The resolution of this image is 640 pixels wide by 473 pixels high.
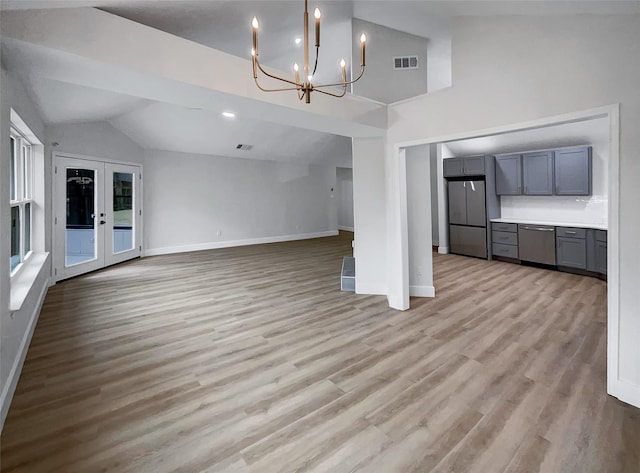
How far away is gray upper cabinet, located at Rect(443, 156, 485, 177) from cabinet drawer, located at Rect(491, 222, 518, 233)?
113 centimetres

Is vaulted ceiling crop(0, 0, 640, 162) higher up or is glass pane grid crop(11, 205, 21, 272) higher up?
vaulted ceiling crop(0, 0, 640, 162)

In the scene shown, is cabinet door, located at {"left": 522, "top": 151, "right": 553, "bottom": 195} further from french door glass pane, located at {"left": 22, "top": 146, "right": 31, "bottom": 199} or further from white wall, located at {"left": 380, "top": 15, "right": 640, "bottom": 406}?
french door glass pane, located at {"left": 22, "top": 146, "right": 31, "bottom": 199}

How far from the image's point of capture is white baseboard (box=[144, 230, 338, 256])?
765cm

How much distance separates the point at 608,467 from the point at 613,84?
230cm

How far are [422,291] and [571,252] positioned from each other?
320cm

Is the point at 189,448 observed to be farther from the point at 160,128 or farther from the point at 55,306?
the point at 160,128

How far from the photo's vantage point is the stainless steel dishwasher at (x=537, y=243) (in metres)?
5.63

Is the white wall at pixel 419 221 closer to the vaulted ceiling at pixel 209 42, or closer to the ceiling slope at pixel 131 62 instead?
the vaulted ceiling at pixel 209 42

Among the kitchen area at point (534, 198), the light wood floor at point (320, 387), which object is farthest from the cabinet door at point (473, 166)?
the light wood floor at point (320, 387)

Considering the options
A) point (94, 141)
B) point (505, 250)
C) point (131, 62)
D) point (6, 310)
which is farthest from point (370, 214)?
point (94, 141)

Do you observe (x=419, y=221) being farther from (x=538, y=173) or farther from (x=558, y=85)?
(x=538, y=173)

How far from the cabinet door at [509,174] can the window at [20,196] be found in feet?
25.8

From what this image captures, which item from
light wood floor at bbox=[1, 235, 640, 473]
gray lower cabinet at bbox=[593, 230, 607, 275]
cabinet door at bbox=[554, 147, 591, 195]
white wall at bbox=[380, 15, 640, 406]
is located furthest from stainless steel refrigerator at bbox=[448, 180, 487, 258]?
white wall at bbox=[380, 15, 640, 406]

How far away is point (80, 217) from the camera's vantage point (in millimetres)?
5570
